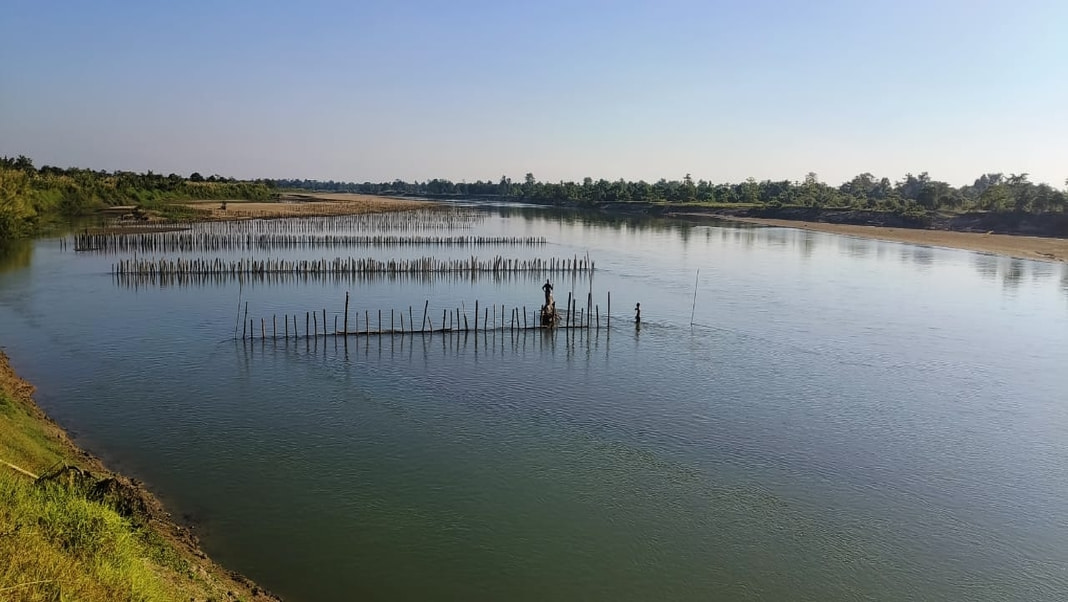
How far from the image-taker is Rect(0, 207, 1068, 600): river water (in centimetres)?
1073

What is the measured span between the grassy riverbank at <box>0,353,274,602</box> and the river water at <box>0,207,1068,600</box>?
0.91 m

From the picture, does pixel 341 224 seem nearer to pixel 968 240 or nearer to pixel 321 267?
pixel 321 267

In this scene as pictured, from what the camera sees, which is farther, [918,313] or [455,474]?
[918,313]

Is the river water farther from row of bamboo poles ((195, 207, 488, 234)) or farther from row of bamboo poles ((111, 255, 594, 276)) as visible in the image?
row of bamboo poles ((195, 207, 488, 234))

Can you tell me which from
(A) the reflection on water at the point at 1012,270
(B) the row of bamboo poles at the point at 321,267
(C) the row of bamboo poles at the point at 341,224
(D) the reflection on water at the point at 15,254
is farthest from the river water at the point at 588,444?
(C) the row of bamboo poles at the point at 341,224

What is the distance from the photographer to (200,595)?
7.94 meters

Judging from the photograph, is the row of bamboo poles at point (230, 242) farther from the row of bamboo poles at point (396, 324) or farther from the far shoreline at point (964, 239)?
the far shoreline at point (964, 239)

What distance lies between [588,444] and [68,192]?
64675 mm

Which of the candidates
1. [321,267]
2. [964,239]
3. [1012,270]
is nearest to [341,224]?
[321,267]

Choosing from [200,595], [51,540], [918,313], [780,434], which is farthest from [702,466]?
[918,313]

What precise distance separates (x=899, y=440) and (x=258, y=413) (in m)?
14.4

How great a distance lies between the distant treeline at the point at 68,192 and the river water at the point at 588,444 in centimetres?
1600

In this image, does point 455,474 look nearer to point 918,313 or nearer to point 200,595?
point 200,595

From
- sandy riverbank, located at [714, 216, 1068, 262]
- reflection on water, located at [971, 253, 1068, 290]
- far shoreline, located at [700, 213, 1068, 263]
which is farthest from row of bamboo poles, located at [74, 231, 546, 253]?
sandy riverbank, located at [714, 216, 1068, 262]
